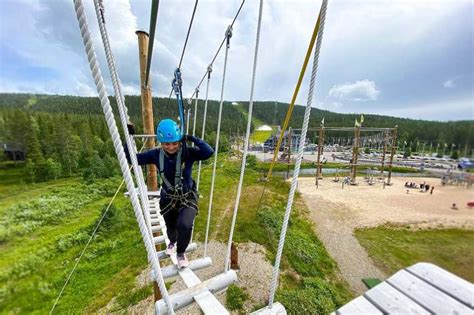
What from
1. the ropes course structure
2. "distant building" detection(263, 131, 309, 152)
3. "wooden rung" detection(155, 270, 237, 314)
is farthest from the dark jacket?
"distant building" detection(263, 131, 309, 152)

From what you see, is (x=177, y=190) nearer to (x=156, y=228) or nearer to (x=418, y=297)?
(x=156, y=228)

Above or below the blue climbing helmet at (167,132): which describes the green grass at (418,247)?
below

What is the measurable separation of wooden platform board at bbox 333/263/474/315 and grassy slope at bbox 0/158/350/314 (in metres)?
3.67

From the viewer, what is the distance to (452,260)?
6.32 meters

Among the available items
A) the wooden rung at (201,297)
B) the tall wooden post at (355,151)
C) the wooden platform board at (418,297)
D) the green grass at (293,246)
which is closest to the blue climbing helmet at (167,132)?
the wooden rung at (201,297)

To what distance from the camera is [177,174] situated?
1834mm

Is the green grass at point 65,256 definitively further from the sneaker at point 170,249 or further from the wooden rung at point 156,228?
the sneaker at point 170,249

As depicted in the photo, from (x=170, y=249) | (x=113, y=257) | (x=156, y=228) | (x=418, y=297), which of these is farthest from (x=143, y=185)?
(x=113, y=257)

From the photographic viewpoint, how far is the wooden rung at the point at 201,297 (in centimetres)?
115

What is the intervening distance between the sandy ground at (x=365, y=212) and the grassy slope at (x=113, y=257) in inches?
25.0

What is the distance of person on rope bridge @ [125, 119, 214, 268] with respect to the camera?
1757mm

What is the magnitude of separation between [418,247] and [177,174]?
9191 millimetres

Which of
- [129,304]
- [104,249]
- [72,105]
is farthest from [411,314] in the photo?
[72,105]

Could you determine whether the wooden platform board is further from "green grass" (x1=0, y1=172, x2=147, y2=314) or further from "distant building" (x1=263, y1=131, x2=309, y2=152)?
"distant building" (x1=263, y1=131, x2=309, y2=152)
